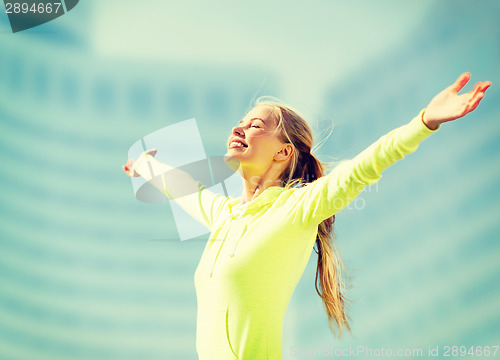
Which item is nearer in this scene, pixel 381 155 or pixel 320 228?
pixel 381 155

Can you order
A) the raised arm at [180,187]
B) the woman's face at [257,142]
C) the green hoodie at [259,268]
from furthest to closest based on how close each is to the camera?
the raised arm at [180,187] → the woman's face at [257,142] → the green hoodie at [259,268]

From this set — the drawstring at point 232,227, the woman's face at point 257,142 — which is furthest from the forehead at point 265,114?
the drawstring at point 232,227

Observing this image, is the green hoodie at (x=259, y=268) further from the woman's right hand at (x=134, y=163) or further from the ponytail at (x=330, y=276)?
the woman's right hand at (x=134, y=163)

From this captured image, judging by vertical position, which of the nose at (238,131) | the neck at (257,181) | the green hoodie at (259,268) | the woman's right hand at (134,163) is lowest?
the green hoodie at (259,268)

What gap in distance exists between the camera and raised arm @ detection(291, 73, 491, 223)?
2.27 feet

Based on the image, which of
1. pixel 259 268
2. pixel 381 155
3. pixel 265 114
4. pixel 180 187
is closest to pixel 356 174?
pixel 381 155

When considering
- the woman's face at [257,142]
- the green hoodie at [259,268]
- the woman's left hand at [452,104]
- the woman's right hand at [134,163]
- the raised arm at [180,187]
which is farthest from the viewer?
the woman's right hand at [134,163]

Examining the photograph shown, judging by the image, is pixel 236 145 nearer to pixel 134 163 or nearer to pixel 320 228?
pixel 320 228

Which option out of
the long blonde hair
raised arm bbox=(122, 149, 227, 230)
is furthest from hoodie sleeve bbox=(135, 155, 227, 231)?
the long blonde hair

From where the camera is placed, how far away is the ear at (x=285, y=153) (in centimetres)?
116

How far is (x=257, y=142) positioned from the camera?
44.6 inches

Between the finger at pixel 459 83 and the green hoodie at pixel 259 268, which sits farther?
the green hoodie at pixel 259 268

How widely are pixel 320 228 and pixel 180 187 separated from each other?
45 cm

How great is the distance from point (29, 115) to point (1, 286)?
777mm
